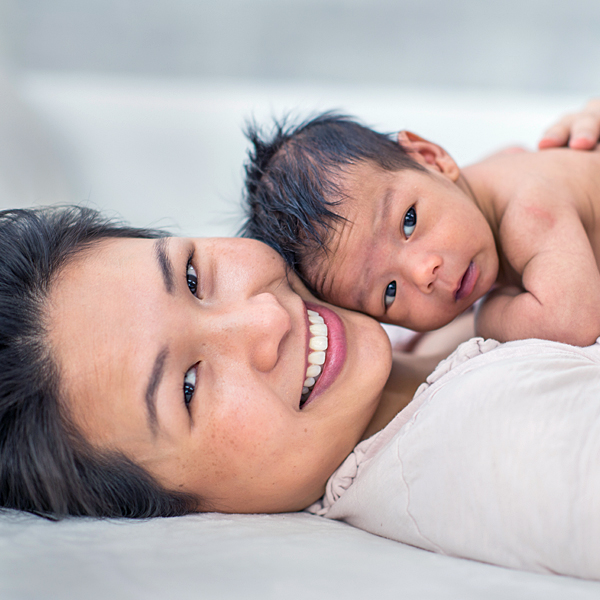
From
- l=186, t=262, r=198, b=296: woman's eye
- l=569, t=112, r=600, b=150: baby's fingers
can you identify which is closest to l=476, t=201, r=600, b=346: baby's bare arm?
l=569, t=112, r=600, b=150: baby's fingers

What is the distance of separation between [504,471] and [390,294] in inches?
19.3

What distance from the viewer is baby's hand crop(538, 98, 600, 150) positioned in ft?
3.92

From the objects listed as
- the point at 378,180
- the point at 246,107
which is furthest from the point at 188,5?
the point at 378,180

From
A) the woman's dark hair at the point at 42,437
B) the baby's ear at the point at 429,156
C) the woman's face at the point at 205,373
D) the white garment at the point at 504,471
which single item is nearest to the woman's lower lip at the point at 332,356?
the woman's face at the point at 205,373

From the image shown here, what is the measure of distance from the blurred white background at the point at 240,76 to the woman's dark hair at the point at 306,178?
0.78 m

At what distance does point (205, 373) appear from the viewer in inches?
28.2

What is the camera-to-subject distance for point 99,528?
68 cm

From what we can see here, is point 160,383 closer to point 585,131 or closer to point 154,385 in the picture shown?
point 154,385

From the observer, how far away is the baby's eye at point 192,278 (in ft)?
2.58

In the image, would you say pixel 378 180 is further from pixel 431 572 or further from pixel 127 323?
pixel 431 572

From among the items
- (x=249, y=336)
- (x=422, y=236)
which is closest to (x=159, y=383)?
(x=249, y=336)

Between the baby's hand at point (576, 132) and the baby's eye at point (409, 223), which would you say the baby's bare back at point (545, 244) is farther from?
the baby's eye at point (409, 223)

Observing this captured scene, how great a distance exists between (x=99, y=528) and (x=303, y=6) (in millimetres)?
1862

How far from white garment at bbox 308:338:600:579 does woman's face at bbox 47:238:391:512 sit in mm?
117
